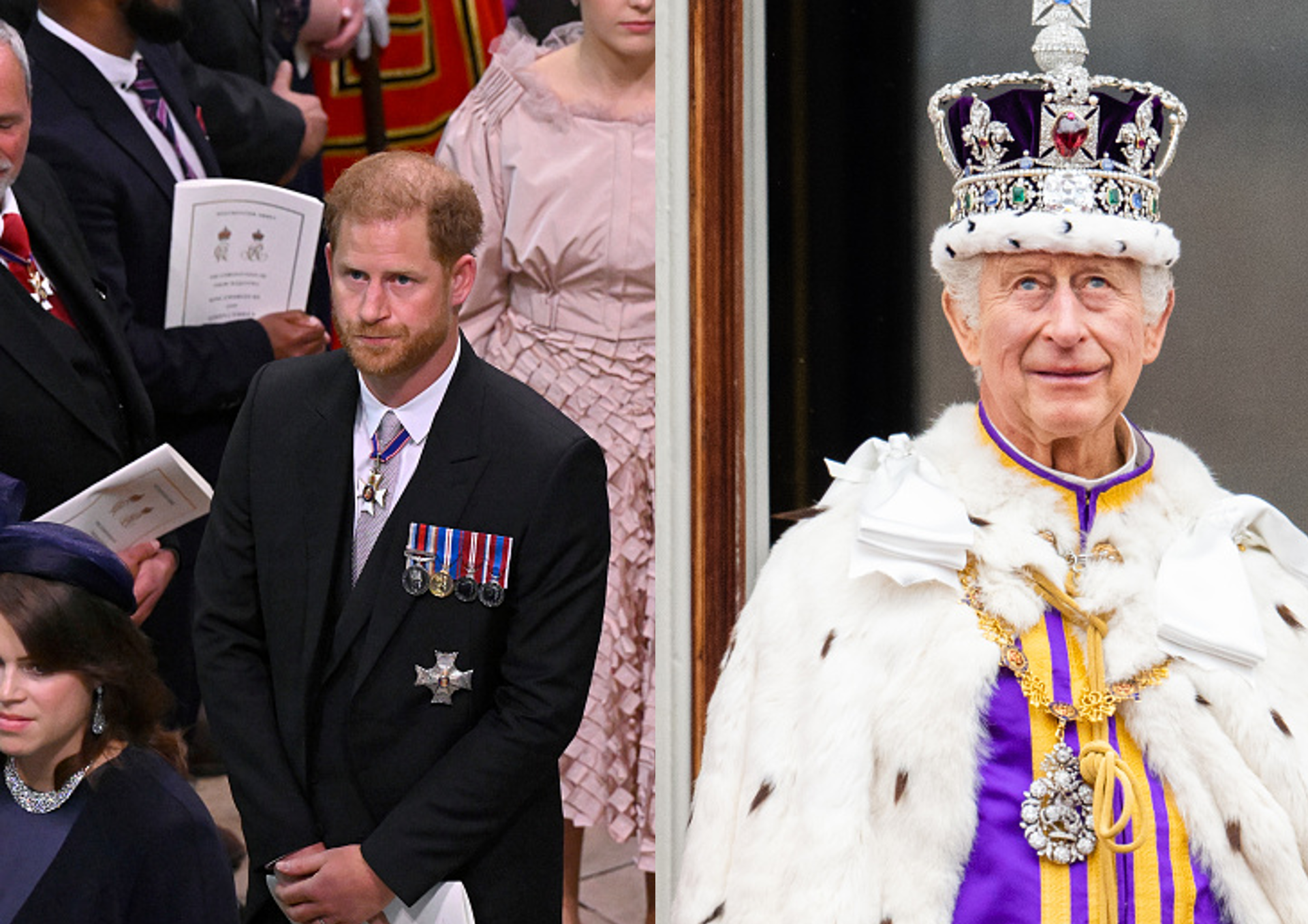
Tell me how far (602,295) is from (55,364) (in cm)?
108

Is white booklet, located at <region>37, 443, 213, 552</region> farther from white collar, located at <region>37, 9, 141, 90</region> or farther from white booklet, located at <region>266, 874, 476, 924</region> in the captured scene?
white collar, located at <region>37, 9, 141, 90</region>

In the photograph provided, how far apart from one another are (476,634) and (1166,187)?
126cm

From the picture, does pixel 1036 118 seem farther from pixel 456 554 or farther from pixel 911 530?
pixel 456 554

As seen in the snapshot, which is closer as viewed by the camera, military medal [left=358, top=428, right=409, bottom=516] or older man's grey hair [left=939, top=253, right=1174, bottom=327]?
older man's grey hair [left=939, top=253, right=1174, bottom=327]

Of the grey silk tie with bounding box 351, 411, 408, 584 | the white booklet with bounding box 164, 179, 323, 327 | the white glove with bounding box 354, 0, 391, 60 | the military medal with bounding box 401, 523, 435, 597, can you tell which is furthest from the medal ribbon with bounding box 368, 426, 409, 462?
the white glove with bounding box 354, 0, 391, 60

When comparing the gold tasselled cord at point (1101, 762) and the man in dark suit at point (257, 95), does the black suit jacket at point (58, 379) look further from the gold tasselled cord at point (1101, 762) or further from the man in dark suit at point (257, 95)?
the gold tasselled cord at point (1101, 762)

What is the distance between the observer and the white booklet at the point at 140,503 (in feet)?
9.94

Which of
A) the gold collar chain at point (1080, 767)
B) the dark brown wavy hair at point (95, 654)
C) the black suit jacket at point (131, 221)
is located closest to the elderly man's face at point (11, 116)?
the black suit jacket at point (131, 221)

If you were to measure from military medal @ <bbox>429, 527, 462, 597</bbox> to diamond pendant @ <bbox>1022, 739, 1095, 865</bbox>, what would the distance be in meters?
0.86

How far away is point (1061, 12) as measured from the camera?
2275 millimetres

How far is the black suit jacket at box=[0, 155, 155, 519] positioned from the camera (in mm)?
3158

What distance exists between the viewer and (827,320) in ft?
9.95

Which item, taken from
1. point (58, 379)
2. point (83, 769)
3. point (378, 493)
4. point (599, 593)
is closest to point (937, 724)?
point (599, 593)

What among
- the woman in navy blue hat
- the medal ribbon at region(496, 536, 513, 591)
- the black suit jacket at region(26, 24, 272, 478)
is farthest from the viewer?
the black suit jacket at region(26, 24, 272, 478)
